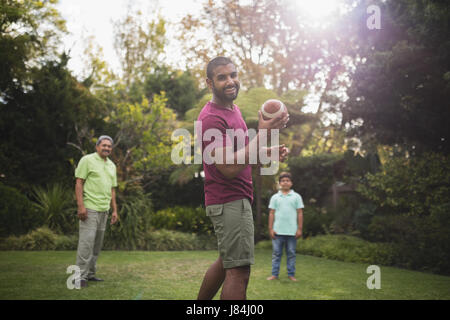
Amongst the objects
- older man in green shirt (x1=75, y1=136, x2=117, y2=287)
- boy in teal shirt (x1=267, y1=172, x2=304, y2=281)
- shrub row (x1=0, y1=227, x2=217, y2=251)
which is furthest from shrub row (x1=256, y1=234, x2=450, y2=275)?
older man in green shirt (x1=75, y1=136, x2=117, y2=287)

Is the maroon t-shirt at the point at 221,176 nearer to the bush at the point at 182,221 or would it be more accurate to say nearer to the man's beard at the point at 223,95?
the man's beard at the point at 223,95

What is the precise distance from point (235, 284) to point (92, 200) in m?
3.26

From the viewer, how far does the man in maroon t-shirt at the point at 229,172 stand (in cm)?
228

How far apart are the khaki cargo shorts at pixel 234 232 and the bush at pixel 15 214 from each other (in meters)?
7.60

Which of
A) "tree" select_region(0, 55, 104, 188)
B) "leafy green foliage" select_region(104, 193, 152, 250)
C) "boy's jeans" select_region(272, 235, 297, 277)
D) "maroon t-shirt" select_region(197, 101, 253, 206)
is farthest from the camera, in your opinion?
"tree" select_region(0, 55, 104, 188)

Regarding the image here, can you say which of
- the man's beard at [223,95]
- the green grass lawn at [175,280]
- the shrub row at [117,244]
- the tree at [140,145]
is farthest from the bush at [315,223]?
the man's beard at [223,95]

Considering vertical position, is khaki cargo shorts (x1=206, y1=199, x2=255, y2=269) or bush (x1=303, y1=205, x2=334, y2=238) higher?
khaki cargo shorts (x1=206, y1=199, x2=255, y2=269)

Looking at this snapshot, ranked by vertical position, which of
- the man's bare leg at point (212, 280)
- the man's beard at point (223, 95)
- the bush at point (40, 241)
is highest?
the man's beard at point (223, 95)

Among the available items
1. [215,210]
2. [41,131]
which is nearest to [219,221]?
[215,210]

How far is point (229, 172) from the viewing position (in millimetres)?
2285

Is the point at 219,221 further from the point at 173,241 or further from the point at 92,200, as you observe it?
the point at 173,241

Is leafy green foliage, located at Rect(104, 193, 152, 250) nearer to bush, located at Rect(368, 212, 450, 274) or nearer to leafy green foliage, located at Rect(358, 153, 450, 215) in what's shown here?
leafy green foliage, located at Rect(358, 153, 450, 215)

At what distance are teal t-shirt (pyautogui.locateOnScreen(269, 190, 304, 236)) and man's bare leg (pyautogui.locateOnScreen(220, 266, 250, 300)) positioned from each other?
362 centimetres

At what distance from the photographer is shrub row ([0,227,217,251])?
8508 mm
